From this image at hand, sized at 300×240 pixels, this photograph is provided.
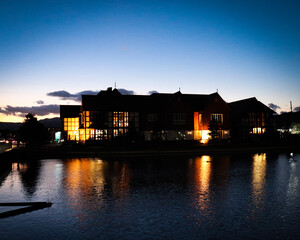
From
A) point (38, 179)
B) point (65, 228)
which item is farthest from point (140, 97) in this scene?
point (65, 228)

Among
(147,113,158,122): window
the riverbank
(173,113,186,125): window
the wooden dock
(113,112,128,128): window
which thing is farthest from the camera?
(173,113,186,125): window

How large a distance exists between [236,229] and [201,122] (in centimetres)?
5531

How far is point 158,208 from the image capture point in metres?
10.8

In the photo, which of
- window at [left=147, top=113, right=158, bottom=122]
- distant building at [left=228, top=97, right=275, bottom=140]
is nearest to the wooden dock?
window at [left=147, top=113, right=158, bottom=122]

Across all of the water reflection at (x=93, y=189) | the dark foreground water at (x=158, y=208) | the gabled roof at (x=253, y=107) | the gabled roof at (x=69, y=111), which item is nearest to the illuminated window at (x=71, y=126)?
the gabled roof at (x=69, y=111)

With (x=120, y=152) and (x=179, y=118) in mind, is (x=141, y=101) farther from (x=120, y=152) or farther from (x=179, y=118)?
(x=120, y=152)

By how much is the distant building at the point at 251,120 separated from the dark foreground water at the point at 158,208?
5134 centimetres

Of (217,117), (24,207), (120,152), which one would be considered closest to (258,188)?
(24,207)

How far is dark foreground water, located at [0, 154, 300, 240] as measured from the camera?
819 cm

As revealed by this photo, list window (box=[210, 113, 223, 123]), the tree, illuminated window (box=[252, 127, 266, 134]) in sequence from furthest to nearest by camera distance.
Result: illuminated window (box=[252, 127, 266, 134]) < the tree < window (box=[210, 113, 223, 123])

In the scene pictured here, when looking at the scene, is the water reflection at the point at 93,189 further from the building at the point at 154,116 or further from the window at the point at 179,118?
the window at the point at 179,118

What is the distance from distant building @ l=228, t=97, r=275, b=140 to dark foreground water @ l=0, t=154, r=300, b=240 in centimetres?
5134

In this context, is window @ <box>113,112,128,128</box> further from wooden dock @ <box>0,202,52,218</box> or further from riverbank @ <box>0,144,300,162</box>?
wooden dock @ <box>0,202,52,218</box>

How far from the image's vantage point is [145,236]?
7871 millimetres
